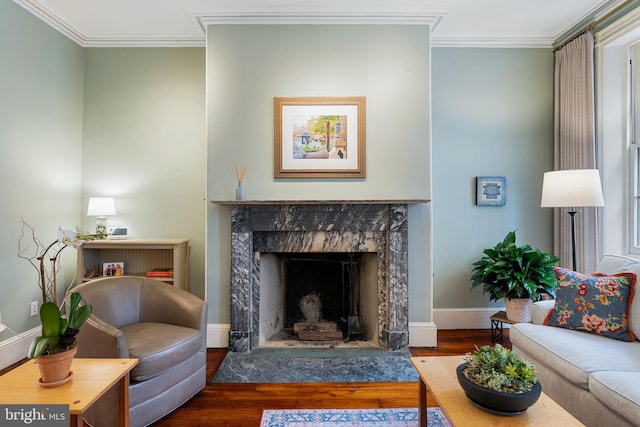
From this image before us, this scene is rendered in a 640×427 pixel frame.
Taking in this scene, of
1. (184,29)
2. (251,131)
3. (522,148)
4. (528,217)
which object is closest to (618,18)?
(522,148)

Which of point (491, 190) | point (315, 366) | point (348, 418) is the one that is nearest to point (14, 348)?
point (315, 366)

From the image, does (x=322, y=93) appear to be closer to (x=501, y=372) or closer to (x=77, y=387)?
(x=501, y=372)

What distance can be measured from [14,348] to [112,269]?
88 centimetres

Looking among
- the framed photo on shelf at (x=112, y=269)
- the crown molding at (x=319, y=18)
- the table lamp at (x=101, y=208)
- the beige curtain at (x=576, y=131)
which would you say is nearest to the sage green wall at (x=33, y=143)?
the table lamp at (x=101, y=208)

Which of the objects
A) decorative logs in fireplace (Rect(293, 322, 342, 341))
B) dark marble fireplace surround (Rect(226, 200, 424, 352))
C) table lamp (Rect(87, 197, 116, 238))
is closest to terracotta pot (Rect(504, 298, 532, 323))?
dark marble fireplace surround (Rect(226, 200, 424, 352))

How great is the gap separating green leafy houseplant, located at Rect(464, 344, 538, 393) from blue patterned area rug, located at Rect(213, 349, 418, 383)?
1.21 metres

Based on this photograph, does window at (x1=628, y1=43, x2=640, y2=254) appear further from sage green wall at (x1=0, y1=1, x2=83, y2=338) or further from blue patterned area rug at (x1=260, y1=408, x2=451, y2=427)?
sage green wall at (x1=0, y1=1, x2=83, y2=338)

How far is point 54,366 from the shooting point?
1345mm

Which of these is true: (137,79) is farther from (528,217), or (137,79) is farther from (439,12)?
(528,217)

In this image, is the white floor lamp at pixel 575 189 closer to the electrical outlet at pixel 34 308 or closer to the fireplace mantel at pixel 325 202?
the fireplace mantel at pixel 325 202

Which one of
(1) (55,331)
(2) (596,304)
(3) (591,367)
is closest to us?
(1) (55,331)

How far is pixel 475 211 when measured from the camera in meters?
3.37

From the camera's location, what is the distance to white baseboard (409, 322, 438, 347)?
2938mm

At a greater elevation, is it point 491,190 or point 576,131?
point 576,131
